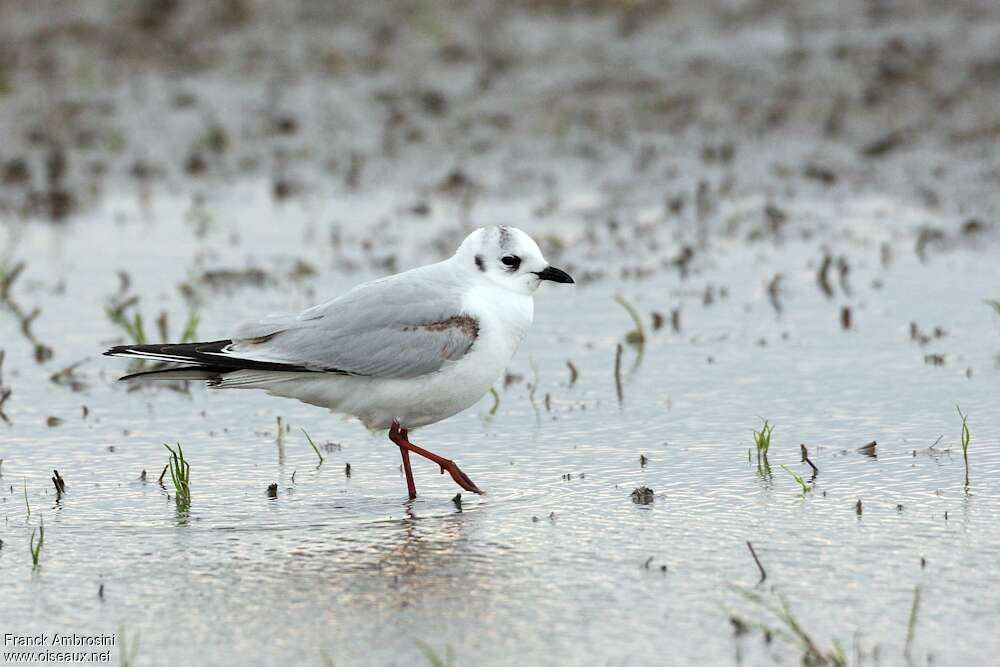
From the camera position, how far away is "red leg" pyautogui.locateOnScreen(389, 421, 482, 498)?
5844mm

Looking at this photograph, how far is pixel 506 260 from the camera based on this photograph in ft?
20.2

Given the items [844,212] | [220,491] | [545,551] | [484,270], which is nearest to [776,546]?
[545,551]

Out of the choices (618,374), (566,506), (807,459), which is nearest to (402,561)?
(566,506)

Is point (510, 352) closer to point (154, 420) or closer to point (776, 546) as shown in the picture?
point (776, 546)

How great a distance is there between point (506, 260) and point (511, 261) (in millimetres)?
20

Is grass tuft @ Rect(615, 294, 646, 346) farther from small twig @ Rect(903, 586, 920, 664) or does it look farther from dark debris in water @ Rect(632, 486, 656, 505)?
small twig @ Rect(903, 586, 920, 664)

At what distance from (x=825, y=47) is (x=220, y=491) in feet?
31.6

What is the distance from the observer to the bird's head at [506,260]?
6156 millimetres

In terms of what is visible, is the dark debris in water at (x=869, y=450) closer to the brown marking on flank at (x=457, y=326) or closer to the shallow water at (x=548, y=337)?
the shallow water at (x=548, y=337)

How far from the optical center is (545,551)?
17.0 ft

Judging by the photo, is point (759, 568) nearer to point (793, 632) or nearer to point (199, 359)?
point (793, 632)

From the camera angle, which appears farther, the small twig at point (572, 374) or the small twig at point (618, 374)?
the small twig at point (572, 374)

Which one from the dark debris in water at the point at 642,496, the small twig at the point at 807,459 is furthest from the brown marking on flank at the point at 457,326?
the small twig at the point at 807,459

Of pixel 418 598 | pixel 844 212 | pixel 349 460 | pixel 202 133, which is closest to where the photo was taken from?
pixel 418 598
